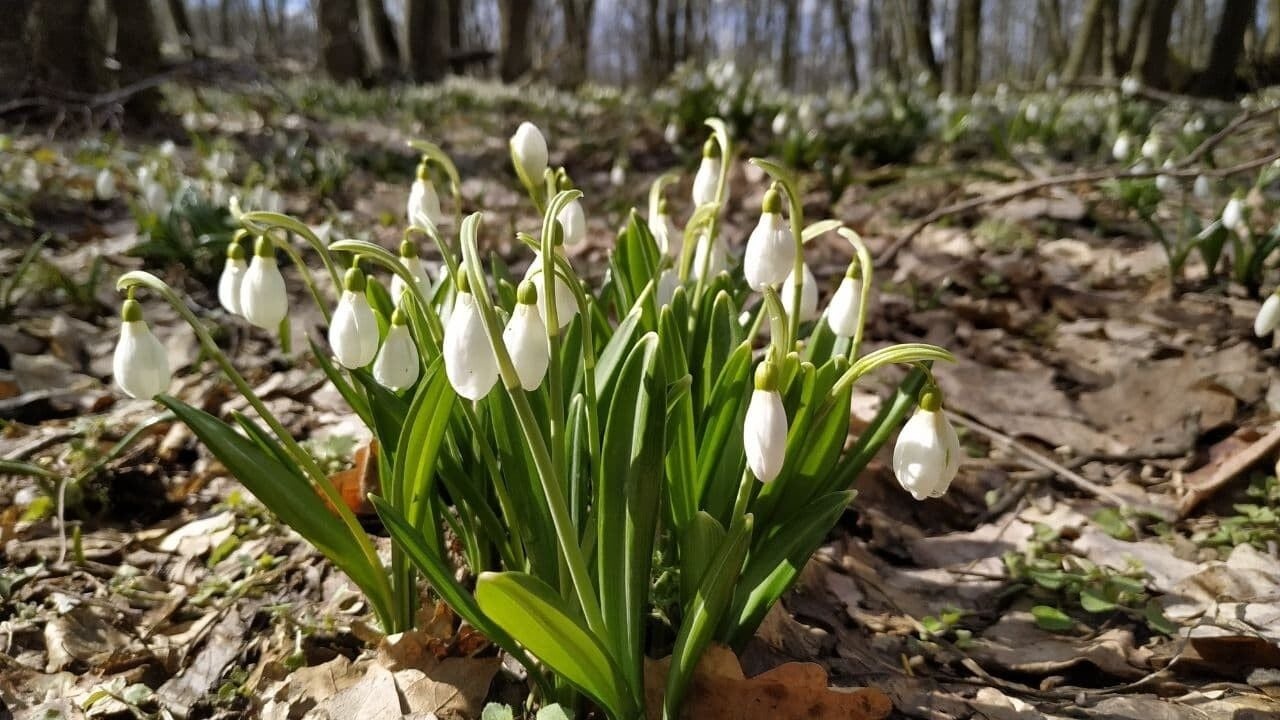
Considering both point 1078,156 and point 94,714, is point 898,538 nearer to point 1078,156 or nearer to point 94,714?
point 94,714

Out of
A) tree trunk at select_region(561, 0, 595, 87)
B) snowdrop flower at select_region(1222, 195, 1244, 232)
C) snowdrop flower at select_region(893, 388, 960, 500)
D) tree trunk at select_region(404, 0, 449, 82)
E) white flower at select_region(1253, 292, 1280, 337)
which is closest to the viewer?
snowdrop flower at select_region(893, 388, 960, 500)

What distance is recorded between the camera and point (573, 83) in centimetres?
1466

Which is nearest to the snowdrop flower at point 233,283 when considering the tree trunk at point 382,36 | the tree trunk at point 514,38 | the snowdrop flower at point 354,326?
the snowdrop flower at point 354,326

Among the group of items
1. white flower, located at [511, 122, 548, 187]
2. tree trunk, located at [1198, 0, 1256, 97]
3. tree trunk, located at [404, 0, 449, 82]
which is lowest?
white flower, located at [511, 122, 548, 187]

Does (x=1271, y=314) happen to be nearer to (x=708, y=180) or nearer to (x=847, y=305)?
(x=847, y=305)

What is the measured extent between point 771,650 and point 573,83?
14.2 metres

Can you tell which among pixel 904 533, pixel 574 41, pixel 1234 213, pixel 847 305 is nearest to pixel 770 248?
pixel 847 305

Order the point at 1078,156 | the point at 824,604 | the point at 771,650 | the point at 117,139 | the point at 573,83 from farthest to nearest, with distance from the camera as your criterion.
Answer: the point at 573,83, the point at 1078,156, the point at 117,139, the point at 824,604, the point at 771,650

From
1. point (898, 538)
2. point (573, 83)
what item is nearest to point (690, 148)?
point (898, 538)

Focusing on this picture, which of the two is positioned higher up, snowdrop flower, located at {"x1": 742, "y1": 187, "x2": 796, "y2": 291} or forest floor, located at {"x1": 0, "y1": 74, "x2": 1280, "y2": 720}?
snowdrop flower, located at {"x1": 742, "y1": 187, "x2": 796, "y2": 291}

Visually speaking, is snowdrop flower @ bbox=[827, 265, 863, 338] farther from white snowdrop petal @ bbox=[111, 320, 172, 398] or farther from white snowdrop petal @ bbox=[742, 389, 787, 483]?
white snowdrop petal @ bbox=[111, 320, 172, 398]

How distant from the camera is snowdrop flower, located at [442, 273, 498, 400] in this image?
3.42 feet

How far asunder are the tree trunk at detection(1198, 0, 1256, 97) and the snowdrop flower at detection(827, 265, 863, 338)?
10.8 m

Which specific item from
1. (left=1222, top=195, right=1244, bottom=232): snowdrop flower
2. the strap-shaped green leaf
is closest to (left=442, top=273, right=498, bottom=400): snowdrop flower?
the strap-shaped green leaf
